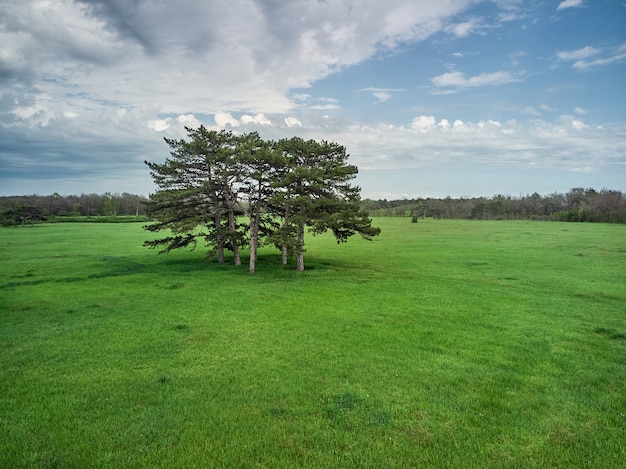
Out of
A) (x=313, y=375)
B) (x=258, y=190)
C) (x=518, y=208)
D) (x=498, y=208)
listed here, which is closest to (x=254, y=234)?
(x=258, y=190)

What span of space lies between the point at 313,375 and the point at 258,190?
72.1ft

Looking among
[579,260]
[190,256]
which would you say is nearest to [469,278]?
[579,260]

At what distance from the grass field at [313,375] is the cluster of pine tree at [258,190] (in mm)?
5291

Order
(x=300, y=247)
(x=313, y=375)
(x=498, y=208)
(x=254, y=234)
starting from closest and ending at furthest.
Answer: (x=313, y=375)
(x=300, y=247)
(x=254, y=234)
(x=498, y=208)

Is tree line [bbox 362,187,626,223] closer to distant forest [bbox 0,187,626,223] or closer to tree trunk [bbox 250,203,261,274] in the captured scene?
distant forest [bbox 0,187,626,223]

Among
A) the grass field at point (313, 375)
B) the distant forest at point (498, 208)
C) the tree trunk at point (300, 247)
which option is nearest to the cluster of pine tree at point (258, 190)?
the tree trunk at point (300, 247)

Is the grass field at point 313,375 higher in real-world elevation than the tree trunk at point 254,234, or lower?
lower

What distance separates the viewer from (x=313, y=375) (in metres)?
12.5

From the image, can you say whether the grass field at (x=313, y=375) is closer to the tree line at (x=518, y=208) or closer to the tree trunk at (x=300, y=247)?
the tree trunk at (x=300, y=247)

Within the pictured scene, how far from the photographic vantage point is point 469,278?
30.8m

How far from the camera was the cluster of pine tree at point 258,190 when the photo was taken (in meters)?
29.8

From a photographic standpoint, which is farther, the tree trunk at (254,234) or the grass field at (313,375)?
the tree trunk at (254,234)

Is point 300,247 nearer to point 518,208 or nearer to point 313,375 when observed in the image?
point 313,375

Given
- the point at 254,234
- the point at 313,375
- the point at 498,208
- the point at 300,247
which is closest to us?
the point at 313,375
